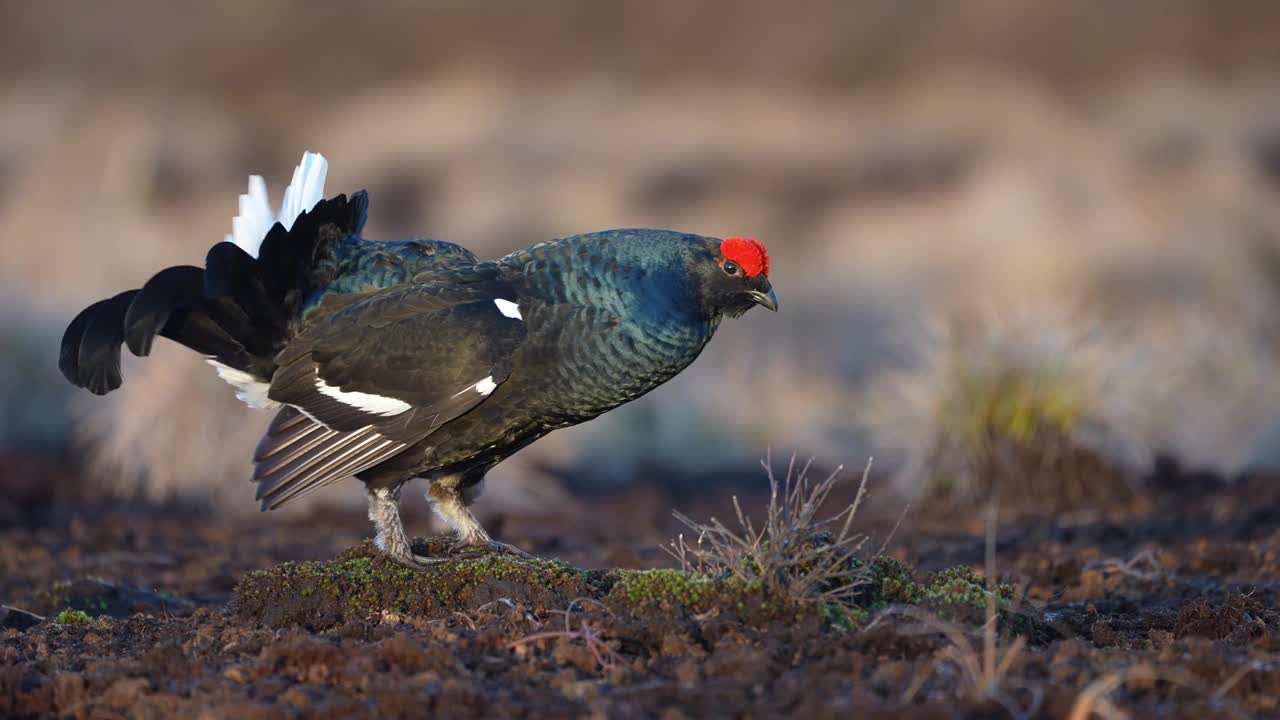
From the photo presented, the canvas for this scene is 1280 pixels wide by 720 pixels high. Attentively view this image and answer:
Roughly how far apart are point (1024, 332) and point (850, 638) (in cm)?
636

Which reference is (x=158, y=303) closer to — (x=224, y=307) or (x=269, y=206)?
(x=224, y=307)

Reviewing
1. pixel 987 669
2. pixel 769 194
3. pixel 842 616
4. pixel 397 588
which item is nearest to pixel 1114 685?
pixel 987 669

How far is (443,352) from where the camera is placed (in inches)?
233

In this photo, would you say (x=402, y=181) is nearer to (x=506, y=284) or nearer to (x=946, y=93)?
(x=946, y=93)

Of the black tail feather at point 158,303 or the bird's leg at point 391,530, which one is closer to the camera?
the bird's leg at point 391,530

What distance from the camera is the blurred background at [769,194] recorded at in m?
10.8

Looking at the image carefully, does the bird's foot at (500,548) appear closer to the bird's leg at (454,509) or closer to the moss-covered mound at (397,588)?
the bird's leg at (454,509)

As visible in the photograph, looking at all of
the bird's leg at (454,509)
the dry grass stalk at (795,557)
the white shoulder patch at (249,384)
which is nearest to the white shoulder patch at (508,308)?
the bird's leg at (454,509)

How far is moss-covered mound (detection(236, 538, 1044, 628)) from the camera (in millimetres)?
4859

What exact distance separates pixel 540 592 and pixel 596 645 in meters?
0.71

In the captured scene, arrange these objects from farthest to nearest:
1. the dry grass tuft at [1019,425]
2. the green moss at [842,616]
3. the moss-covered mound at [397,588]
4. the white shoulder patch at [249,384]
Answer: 1. the dry grass tuft at [1019,425]
2. the white shoulder patch at [249,384]
3. the moss-covered mound at [397,588]
4. the green moss at [842,616]

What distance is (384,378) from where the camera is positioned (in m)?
6.03

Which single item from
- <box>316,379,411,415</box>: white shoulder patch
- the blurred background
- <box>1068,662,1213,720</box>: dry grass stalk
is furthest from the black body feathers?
the blurred background

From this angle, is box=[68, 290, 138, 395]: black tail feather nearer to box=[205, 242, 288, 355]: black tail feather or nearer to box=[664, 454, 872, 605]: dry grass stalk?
box=[205, 242, 288, 355]: black tail feather
